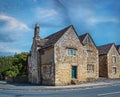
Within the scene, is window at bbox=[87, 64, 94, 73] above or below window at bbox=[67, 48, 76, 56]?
below

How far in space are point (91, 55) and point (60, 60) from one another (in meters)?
12.0

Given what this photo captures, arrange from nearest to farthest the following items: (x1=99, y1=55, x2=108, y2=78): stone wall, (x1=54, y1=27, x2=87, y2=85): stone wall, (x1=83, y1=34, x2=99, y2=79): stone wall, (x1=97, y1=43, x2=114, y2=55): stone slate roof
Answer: (x1=54, y1=27, x2=87, y2=85): stone wall
(x1=83, y1=34, x2=99, y2=79): stone wall
(x1=99, y1=55, x2=108, y2=78): stone wall
(x1=97, y1=43, x2=114, y2=55): stone slate roof

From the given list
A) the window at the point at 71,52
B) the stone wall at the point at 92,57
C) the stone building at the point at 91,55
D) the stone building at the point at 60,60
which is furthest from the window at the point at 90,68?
the window at the point at 71,52

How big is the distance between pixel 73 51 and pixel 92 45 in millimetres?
9371

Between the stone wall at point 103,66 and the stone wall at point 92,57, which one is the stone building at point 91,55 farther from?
the stone wall at point 103,66

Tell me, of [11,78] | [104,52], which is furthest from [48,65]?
[104,52]

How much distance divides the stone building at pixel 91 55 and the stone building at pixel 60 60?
564 centimetres

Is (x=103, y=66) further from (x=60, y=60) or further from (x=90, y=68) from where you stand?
(x=60, y=60)

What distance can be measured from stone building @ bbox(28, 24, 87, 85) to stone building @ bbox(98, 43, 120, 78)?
1487 centimetres

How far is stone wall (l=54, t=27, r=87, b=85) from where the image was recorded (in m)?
34.9

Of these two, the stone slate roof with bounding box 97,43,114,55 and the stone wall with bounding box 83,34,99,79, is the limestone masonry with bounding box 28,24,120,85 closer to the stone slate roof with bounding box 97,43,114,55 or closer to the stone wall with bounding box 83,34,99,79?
the stone wall with bounding box 83,34,99,79

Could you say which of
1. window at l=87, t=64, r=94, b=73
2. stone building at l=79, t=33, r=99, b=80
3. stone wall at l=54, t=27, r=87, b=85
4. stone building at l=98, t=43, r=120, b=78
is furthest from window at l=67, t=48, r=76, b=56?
stone building at l=98, t=43, r=120, b=78

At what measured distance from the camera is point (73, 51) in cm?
3738

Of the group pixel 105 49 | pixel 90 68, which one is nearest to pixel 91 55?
pixel 90 68
